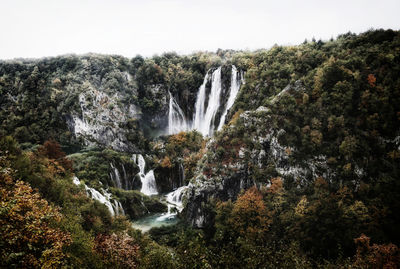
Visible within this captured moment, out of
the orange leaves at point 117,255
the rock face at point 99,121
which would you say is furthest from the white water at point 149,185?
the orange leaves at point 117,255

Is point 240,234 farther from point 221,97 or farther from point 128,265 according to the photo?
point 221,97

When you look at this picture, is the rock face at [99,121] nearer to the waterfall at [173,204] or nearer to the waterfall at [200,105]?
the waterfall at [200,105]

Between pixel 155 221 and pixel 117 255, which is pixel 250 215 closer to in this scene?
pixel 155 221

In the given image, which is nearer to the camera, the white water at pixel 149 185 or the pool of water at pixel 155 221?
the pool of water at pixel 155 221

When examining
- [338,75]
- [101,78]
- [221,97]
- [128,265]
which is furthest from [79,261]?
[101,78]

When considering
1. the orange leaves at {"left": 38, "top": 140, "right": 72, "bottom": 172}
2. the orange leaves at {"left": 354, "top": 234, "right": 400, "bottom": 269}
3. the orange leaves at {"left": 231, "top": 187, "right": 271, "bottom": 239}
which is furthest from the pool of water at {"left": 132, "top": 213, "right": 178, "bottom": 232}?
the orange leaves at {"left": 354, "top": 234, "right": 400, "bottom": 269}

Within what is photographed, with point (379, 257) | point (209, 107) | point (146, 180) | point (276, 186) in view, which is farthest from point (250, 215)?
point (209, 107)

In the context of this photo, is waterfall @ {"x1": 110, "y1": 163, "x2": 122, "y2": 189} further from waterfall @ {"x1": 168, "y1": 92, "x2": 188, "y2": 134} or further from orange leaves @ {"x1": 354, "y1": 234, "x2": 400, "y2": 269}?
orange leaves @ {"x1": 354, "y1": 234, "x2": 400, "y2": 269}
